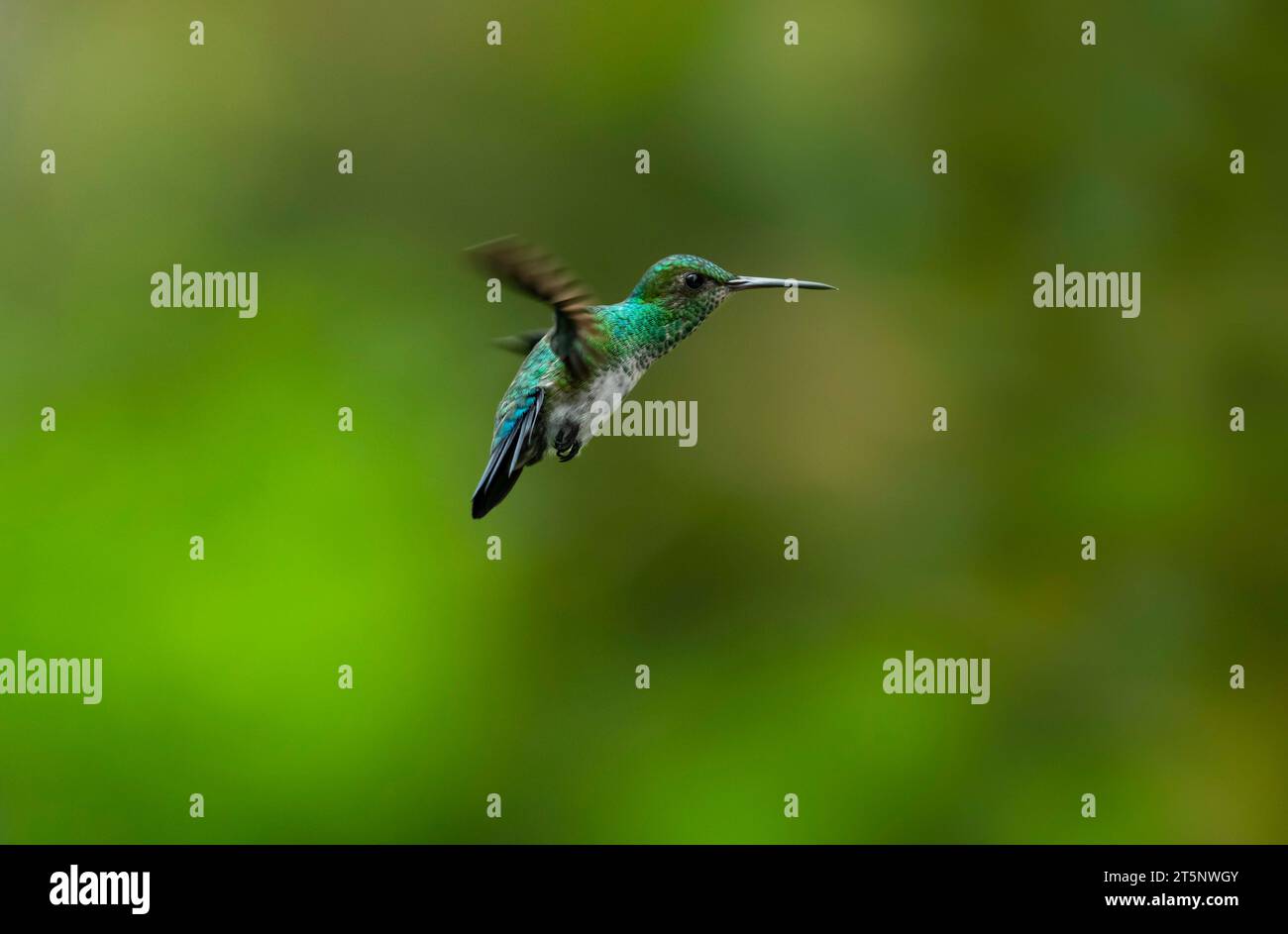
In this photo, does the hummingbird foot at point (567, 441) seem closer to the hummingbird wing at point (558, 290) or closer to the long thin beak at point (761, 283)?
the hummingbird wing at point (558, 290)

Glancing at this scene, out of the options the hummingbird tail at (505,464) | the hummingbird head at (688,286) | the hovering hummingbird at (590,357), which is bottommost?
the hummingbird tail at (505,464)

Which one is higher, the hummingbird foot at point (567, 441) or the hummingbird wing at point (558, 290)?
the hummingbird wing at point (558, 290)

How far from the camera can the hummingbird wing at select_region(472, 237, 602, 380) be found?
1299 mm

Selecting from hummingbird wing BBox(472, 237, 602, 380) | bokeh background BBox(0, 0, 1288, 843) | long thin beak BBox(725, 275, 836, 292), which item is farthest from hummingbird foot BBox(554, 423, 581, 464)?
bokeh background BBox(0, 0, 1288, 843)

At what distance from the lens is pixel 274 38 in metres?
5.34

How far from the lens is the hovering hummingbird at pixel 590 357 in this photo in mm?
1604

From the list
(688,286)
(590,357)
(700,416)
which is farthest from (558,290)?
(700,416)

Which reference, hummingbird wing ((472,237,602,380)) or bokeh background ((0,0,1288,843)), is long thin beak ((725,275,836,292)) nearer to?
hummingbird wing ((472,237,602,380))

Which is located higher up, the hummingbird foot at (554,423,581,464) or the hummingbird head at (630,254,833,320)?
the hummingbird head at (630,254,833,320)

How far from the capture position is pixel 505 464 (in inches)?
63.8

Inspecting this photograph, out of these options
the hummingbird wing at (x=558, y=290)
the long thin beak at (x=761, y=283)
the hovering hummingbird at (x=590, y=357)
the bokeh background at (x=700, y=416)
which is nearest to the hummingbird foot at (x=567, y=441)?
the hovering hummingbird at (x=590, y=357)

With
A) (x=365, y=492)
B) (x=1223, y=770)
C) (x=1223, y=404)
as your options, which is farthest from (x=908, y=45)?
(x=1223, y=770)

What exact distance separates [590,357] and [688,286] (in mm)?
186

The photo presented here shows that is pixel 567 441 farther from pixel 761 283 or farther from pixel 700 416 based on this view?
pixel 700 416
